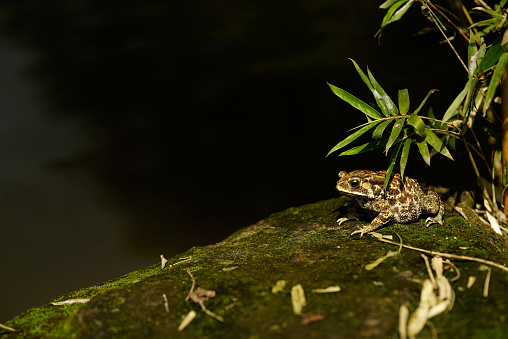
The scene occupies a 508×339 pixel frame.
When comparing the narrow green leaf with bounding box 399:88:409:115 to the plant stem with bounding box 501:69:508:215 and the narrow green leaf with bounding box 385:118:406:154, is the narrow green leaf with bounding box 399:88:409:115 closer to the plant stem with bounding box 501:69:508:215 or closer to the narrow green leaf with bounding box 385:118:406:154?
the narrow green leaf with bounding box 385:118:406:154

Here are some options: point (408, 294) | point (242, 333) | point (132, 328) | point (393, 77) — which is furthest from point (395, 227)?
point (393, 77)

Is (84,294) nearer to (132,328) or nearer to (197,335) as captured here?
(132,328)

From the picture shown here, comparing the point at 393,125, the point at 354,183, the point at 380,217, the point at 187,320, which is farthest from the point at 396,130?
the point at 187,320

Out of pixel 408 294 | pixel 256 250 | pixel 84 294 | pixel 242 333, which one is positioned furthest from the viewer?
pixel 256 250

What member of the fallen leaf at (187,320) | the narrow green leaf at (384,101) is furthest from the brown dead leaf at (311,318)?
the narrow green leaf at (384,101)

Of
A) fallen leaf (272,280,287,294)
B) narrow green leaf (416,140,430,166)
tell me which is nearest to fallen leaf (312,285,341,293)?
fallen leaf (272,280,287,294)

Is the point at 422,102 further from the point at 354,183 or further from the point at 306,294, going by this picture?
the point at 306,294
